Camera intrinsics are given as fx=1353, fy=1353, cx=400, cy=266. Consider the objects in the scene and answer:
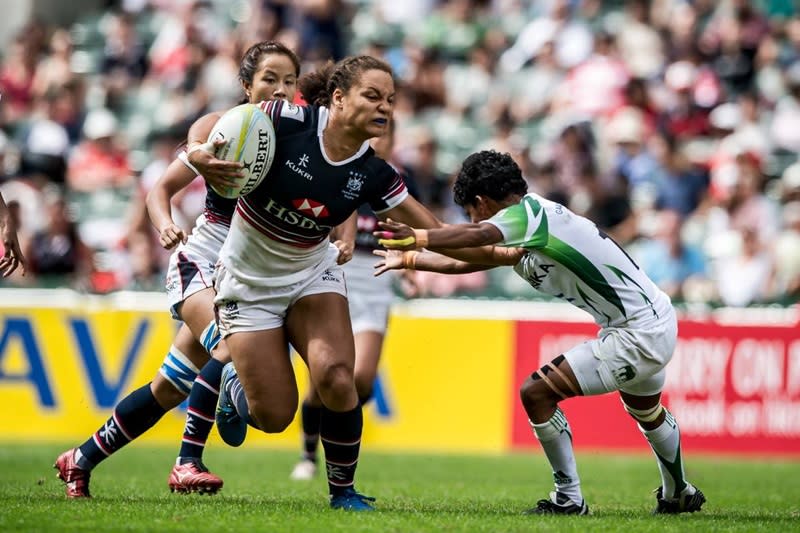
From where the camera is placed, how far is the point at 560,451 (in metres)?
7.42

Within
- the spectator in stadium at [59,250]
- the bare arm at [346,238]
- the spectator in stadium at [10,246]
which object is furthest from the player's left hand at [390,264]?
the spectator in stadium at [59,250]

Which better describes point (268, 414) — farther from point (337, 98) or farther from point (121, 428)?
point (337, 98)

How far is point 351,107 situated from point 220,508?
2.20 m

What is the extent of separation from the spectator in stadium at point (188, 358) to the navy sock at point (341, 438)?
0.82 meters

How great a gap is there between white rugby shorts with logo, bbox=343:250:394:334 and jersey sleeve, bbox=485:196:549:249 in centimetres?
333

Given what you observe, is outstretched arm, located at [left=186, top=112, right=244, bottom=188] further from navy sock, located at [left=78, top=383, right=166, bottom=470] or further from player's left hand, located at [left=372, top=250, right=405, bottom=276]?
navy sock, located at [left=78, top=383, right=166, bottom=470]

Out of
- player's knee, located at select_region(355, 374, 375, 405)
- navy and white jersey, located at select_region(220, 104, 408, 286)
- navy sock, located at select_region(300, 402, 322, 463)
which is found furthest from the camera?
navy sock, located at select_region(300, 402, 322, 463)

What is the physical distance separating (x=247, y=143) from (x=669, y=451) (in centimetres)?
294

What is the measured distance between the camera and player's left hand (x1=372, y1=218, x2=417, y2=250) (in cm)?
674

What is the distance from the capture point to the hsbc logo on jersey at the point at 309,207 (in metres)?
6.97

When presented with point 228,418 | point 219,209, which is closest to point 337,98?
point 219,209

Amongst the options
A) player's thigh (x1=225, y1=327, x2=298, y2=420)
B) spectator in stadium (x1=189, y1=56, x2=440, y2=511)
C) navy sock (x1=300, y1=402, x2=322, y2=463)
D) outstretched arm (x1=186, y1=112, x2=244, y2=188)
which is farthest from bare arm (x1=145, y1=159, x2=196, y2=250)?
navy sock (x1=300, y1=402, x2=322, y2=463)

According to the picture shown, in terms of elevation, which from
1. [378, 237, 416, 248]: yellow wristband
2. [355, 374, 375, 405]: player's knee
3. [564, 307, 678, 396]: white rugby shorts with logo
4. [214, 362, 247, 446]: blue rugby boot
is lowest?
[355, 374, 375, 405]: player's knee

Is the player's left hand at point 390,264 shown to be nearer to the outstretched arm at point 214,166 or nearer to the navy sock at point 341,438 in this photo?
the navy sock at point 341,438
